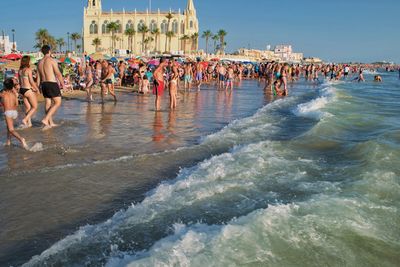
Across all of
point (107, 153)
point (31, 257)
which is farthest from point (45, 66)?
point (31, 257)

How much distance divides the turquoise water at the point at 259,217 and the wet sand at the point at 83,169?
237 millimetres

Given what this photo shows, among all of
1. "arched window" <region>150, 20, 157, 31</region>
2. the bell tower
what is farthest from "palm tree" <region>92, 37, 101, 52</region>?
"arched window" <region>150, 20, 157, 31</region>

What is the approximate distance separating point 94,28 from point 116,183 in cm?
10537

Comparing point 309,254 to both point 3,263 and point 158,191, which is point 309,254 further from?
point 3,263

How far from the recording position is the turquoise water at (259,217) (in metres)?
2.82

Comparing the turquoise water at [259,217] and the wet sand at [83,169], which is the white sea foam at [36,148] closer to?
the wet sand at [83,169]

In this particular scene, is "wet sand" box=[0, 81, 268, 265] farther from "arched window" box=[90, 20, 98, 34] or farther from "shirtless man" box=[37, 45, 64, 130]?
"arched window" box=[90, 20, 98, 34]

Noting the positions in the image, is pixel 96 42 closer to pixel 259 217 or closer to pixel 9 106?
pixel 9 106

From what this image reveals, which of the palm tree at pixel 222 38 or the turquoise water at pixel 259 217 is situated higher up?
the palm tree at pixel 222 38

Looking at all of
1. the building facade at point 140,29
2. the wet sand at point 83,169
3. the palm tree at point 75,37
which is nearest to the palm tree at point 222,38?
the building facade at point 140,29

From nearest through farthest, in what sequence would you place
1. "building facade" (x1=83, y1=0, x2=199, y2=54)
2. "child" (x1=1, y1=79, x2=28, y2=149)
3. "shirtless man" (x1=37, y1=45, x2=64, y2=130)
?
"child" (x1=1, y1=79, x2=28, y2=149), "shirtless man" (x1=37, y1=45, x2=64, y2=130), "building facade" (x1=83, y1=0, x2=199, y2=54)

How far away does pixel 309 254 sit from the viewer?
287 centimetres

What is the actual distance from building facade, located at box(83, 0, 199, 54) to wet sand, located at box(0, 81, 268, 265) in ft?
295

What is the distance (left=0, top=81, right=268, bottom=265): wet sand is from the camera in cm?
341
